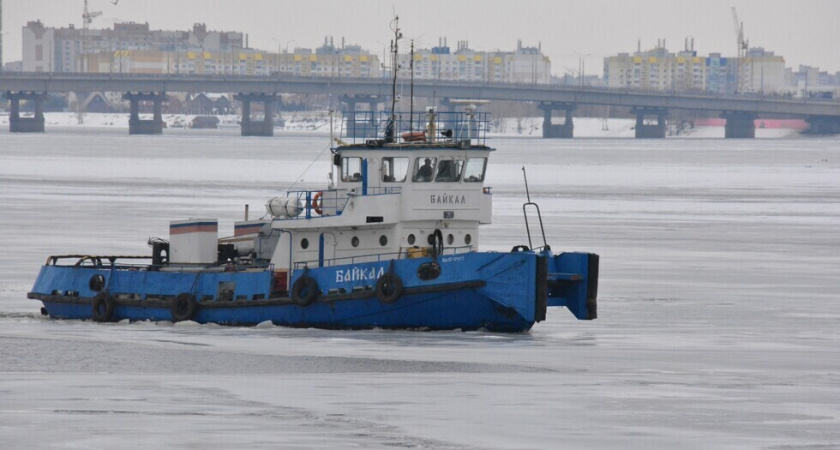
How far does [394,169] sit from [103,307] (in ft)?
23.1

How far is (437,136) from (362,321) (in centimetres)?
418

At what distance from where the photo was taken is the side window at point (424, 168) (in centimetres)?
3075

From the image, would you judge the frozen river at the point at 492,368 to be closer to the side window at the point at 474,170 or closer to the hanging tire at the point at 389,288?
the hanging tire at the point at 389,288

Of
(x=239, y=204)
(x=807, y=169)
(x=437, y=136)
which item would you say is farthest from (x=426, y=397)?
(x=807, y=169)

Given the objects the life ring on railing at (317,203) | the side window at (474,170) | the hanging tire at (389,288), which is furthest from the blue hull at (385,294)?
the side window at (474,170)

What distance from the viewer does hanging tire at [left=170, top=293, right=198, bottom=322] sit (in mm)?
31750

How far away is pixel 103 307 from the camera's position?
32.9 metres

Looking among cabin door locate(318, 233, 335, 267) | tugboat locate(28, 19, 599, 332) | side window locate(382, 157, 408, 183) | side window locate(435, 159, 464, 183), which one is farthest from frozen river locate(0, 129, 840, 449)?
side window locate(435, 159, 464, 183)

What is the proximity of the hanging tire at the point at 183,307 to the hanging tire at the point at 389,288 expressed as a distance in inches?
169

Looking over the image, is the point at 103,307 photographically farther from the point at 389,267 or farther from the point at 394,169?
the point at 394,169

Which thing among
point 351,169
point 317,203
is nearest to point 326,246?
point 317,203

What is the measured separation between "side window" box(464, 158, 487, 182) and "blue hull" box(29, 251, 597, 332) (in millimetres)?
2110

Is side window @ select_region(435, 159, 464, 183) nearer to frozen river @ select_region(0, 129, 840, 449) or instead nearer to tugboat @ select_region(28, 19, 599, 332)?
tugboat @ select_region(28, 19, 599, 332)

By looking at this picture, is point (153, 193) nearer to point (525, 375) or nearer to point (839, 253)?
point (839, 253)
